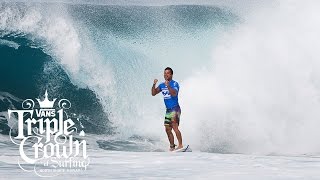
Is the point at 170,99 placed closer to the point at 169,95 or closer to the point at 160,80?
the point at 169,95

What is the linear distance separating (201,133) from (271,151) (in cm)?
171

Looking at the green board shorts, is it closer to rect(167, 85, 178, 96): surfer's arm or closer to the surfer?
the surfer

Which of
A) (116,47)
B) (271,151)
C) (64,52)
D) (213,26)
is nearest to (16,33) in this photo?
(64,52)

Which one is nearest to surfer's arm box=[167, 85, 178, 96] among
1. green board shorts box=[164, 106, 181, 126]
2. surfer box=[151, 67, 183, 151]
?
surfer box=[151, 67, 183, 151]

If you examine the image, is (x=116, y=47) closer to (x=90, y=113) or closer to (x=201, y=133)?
(x=90, y=113)

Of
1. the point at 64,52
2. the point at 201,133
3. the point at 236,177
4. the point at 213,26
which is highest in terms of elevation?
the point at 213,26

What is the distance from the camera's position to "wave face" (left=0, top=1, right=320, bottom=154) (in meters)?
14.0

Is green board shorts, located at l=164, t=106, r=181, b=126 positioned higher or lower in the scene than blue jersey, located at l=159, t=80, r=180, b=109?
lower

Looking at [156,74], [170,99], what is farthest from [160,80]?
[170,99]

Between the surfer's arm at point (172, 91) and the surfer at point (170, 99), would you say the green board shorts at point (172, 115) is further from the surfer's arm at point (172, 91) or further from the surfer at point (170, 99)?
the surfer's arm at point (172, 91)

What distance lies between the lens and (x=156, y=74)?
19.5 meters

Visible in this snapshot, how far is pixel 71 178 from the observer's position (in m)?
6.88

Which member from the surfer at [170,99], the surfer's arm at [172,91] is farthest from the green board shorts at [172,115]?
the surfer's arm at [172,91]

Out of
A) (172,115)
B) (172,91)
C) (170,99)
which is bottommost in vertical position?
(172,115)
